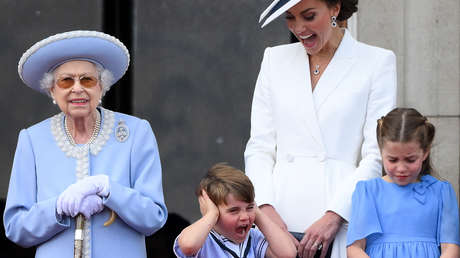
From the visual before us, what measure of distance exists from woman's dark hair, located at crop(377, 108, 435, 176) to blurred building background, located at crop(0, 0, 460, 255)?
2.10 metres

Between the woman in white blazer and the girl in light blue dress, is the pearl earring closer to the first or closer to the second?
the woman in white blazer

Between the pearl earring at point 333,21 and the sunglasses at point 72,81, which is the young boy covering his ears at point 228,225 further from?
A: the pearl earring at point 333,21

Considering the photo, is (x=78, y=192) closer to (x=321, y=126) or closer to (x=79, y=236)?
(x=79, y=236)

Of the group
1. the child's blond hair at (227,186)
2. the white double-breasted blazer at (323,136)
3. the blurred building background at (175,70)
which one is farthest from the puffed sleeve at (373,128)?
the blurred building background at (175,70)

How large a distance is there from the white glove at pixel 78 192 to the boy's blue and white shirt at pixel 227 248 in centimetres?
Answer: 39

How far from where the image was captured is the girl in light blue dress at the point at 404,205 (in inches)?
154

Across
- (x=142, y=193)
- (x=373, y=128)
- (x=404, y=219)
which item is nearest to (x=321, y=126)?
(x=373, y=128)

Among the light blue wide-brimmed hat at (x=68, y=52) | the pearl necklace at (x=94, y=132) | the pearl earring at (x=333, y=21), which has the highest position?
the pearl earring at (x=333, y=21)

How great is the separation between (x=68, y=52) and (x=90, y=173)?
0.49 metres

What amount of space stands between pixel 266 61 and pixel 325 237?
89 cm

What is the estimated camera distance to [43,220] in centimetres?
387

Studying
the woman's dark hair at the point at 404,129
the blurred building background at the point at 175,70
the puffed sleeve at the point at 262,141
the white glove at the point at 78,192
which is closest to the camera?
the white glove at the point at 78,192

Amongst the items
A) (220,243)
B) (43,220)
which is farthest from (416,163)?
(43,220)

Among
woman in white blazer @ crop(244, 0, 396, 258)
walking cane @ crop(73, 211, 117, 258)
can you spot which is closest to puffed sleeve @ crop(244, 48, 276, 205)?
woman in white blazer @ crop(244, 0, 396, 258)
